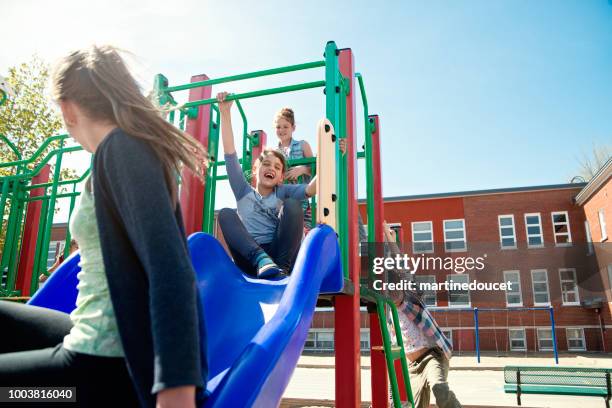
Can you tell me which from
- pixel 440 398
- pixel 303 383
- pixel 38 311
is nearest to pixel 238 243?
pixel 38 311

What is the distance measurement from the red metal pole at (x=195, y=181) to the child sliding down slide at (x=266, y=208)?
0.38m

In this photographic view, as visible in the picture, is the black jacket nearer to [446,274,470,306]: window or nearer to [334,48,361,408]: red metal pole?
[334,48,361,408]: red metal pole

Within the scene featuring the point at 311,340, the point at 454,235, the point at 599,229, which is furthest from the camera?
the point at 454,235

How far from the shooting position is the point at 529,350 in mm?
21594

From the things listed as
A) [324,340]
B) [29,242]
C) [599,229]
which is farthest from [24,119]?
[599,229]

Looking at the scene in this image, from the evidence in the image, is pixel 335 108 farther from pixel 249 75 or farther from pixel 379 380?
pixel 379 380

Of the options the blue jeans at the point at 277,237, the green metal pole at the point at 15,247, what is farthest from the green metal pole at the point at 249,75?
the green metal pole at the point at 15,247

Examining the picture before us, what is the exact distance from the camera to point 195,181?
3.66 metres

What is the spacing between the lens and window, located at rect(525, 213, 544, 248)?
23328 millimetres

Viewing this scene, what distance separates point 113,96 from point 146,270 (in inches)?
15.0

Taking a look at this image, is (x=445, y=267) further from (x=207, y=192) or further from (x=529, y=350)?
(x=207, y=192)

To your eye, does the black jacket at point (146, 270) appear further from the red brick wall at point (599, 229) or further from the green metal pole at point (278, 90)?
the red brick wall at point (599, 229)

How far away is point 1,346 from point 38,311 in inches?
4.1

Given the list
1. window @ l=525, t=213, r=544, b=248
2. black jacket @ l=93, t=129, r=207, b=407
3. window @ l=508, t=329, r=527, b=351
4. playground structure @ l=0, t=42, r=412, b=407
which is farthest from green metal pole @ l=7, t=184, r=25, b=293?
window @ l=525, t=213, r=544, b=248
